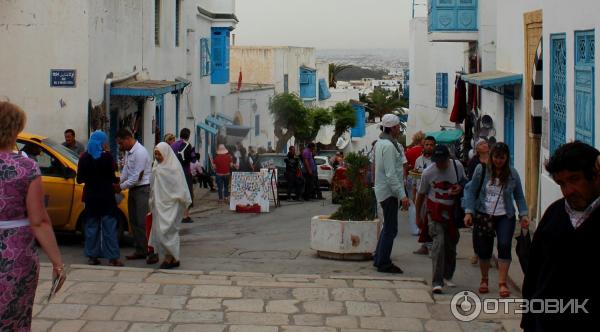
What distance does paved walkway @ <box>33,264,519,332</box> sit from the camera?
316 inches

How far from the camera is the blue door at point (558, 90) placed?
11.6m

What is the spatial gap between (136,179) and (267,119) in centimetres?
4065

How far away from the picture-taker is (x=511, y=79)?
654 inches

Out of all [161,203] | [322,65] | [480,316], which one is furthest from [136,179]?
[322,65]

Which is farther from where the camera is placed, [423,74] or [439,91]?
[423,74]

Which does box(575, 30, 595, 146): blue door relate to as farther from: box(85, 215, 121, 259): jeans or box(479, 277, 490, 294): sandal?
box(85, 215, 121, 259): jeans

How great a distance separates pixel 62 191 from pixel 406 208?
516cm

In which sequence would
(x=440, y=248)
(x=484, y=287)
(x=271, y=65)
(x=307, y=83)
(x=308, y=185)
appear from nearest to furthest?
1. (x=440, y=248)
2. (x=484, y=287)
3. (x=308, y=185)
4. (x=271, y=65)
5. (x=307, y=83)

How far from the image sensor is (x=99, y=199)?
11.0 meters

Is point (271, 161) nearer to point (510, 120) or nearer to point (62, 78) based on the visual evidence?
point (62, 78)

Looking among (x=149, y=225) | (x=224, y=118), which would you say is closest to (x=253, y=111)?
(x=224, y=118)

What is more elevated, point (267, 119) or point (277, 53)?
point (277, 53)

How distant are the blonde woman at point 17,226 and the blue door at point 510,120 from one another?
512 inches

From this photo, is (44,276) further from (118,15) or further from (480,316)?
(118,15)
